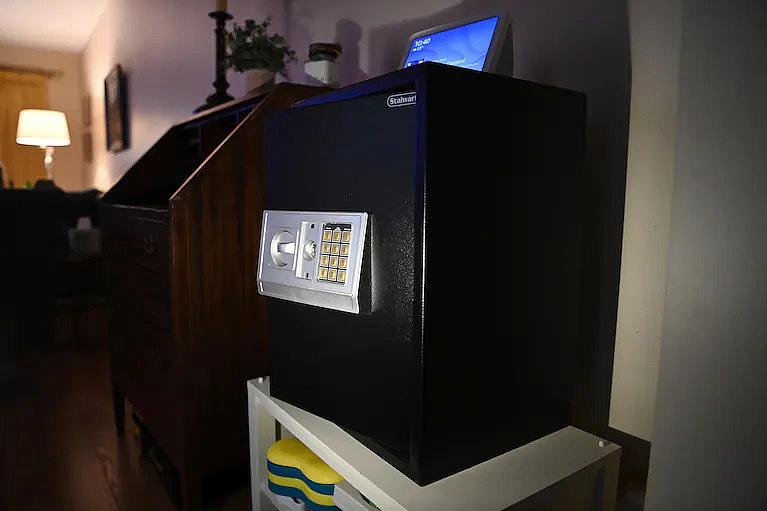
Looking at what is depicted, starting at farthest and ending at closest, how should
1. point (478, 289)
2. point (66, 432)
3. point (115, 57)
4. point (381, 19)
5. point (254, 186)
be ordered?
point (115, 57), point (66, 432), point (381, 19), point (254, 186), point (478, 289)

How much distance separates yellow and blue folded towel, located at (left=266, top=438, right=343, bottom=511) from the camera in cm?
78

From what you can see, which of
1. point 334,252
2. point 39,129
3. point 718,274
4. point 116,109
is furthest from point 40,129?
point 718,274

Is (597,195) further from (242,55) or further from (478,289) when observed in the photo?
(242,55)

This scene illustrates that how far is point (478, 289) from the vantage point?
614mm

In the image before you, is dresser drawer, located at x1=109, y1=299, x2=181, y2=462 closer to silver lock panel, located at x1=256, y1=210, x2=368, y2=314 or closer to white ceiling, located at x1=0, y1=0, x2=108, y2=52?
silver lock panel, located at x1=256, y1=210, x2=368, y2=314

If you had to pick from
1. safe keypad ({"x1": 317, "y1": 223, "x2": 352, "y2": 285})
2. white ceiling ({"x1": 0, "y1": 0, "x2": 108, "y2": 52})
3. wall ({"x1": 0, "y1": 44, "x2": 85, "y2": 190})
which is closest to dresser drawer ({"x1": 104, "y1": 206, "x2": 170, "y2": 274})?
safe keypad ({"x1": 317, "y1": 223, "x2": 352, "y2": 285})

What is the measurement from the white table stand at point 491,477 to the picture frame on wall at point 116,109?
392 centimetres

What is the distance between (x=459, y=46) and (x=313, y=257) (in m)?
0.46

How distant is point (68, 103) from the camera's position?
6.25 metres

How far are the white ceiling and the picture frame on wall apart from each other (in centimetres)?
65

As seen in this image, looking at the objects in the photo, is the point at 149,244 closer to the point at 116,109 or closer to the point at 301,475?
the point at 301,475

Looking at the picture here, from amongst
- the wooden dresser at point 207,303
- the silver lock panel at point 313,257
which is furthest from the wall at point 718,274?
the wooden dresser at point 207,303

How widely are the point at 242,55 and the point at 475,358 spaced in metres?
1.15

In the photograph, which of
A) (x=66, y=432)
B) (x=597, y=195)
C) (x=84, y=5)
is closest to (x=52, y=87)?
(x=84, y=5)
